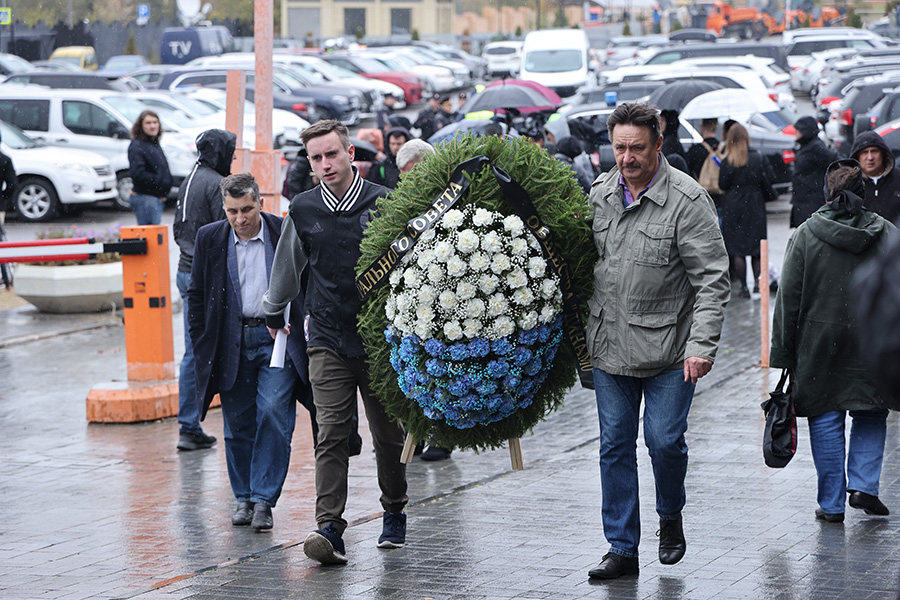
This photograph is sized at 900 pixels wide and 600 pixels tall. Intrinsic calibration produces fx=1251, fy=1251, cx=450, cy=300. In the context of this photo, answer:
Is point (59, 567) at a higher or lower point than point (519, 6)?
lower

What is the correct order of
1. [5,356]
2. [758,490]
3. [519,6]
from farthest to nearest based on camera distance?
[519,6] < [5,356] < [758,490]

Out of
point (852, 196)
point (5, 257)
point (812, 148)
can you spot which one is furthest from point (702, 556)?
point (812, 148)

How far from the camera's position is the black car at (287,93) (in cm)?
3269

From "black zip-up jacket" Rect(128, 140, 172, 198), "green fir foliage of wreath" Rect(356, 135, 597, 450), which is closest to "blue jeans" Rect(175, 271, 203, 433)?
"green fir foliage of wreath" Rect(356, 135, 597, 450)

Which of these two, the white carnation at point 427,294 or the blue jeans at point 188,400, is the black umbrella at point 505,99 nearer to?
the blue jeans at point 188,400

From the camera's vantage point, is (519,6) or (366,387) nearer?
(366,387)

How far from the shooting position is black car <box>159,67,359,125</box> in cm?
3269

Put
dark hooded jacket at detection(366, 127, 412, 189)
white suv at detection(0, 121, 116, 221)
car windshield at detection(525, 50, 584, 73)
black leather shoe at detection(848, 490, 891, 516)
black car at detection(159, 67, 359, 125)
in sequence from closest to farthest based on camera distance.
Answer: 1. black leather shoe at detection(848, 490, 891, 516)
2. dark hooded jacket at detection(366, 127, 412, 189)
3. white suv at detection(0, 121, 116, 221)
4. black car at detection(159, 67, 359, 125)
5. car windshield at detection(525, 50, 584, 73)

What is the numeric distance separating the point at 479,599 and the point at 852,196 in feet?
8.94

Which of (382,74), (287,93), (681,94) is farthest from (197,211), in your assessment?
(382,74)

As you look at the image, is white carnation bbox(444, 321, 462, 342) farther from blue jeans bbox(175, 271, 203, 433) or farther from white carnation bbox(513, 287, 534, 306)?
blue jeans bbox(175, 271, 203, 433)

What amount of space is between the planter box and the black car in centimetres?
1855

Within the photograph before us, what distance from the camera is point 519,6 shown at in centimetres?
9431

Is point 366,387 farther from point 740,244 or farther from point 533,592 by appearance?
point 740,244
